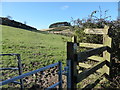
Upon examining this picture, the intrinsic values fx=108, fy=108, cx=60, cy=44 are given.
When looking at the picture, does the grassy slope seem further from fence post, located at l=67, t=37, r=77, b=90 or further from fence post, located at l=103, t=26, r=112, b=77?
fence post, located at l=67, t=37, r=77, b=90

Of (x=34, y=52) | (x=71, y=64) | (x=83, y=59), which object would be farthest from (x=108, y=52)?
(x=34, y=52)

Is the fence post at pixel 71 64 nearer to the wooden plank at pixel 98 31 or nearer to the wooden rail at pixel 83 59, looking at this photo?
the wooden rail at pixel 83 59

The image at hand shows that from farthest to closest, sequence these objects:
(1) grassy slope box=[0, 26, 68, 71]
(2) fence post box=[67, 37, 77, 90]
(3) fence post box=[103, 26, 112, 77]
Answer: (1) grassy slope box=[0, 26, 68, 71] → (3) fence post box=[103, 26, 112, 77] → (2) fence post box=[67, 37, 77, 90]

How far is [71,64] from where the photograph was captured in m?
2.03

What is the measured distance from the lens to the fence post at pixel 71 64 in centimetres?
196

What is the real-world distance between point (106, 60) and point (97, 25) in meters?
1.34

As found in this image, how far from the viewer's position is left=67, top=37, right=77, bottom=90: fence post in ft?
6.44

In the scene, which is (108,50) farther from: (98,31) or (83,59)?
(83,59)

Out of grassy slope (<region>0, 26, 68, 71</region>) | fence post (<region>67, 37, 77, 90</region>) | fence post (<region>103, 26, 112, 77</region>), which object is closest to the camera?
fence post (<region>67, 37, 77, 90</region>)

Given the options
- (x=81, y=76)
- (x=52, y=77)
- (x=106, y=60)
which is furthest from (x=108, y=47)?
(x=52, y=77)

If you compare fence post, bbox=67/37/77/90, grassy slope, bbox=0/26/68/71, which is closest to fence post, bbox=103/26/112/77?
fence post, bbox=67/37/77/90

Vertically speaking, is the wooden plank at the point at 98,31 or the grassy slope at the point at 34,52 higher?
the wooden plank at the point at 98,31

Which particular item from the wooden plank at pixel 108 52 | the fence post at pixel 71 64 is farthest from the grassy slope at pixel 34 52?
the fence post at pixel 71 64

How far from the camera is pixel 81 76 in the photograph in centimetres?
224
